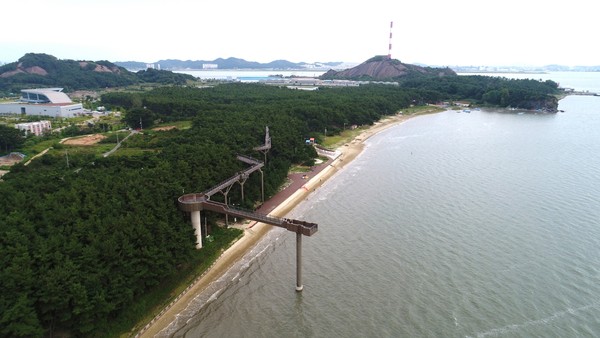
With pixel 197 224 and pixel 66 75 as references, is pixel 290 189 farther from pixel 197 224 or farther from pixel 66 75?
pixel 66 75

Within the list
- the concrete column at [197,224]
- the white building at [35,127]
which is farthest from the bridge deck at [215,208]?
the white building at [35,127]

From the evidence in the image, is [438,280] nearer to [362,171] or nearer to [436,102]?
[362,171]

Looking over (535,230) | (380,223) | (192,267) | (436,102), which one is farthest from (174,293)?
(436,102)

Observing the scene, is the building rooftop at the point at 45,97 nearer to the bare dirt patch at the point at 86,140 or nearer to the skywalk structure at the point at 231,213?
the bare dirt patch at the point at 86,140

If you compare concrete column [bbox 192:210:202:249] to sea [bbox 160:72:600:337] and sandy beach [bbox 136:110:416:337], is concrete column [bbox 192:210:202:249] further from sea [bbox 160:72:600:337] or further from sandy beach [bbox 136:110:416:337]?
sea [bbox 160:72:600:337]

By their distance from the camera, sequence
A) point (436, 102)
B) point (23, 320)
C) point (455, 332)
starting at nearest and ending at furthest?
1. point (23, 320)
2. point (455, 332)
3. point (436, 102)

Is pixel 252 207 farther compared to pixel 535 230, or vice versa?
pixel 252 207

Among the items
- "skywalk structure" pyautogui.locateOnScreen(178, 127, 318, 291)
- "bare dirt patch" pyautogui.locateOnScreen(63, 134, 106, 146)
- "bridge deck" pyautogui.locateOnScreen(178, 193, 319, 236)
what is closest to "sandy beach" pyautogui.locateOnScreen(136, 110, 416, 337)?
"skywalk structure" pyautogui.locateOnScreen(178, 127, 318, 291)
